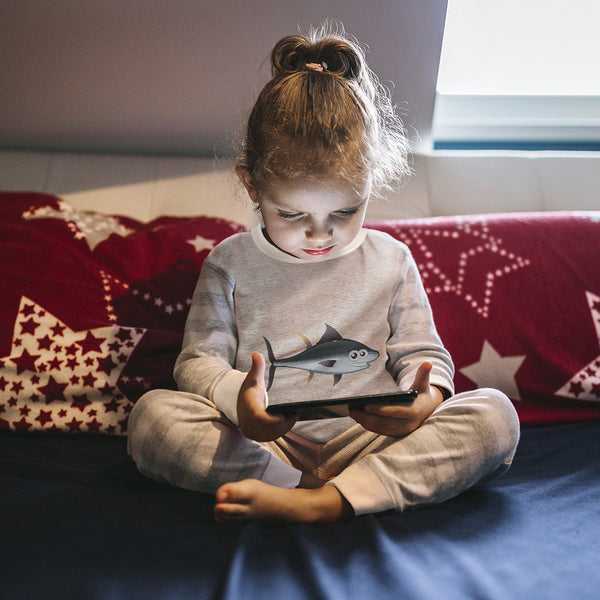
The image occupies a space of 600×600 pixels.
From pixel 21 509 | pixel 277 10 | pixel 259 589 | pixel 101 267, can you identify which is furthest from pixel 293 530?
pixel 277 10

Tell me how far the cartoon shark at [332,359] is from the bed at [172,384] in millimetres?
215

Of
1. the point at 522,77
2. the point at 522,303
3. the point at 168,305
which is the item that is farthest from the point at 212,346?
the point at 522,77

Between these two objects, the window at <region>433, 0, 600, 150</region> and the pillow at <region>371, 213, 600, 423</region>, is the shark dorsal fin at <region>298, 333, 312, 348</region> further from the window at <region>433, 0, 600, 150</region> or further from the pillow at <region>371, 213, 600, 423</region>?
the window at <region>433, 0, 600, 150</region>

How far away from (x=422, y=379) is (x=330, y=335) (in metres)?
0.19

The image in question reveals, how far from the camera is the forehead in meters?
0.74

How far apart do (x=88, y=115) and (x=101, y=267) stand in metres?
0.45

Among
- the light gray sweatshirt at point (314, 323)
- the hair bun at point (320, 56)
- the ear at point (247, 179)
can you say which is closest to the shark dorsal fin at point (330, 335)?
the light gray sweatshirt at point (314, 323)

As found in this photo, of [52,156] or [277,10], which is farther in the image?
[52,156]

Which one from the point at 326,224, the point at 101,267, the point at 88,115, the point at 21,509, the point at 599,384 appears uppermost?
the point at 88,115

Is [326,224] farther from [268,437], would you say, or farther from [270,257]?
[268,437]

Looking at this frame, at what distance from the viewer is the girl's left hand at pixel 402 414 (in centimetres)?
69

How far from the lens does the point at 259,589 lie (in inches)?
20.2

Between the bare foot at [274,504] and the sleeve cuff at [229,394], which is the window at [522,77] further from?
the bare foot at [274,504]

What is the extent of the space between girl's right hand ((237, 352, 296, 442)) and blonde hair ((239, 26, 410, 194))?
260 mm
